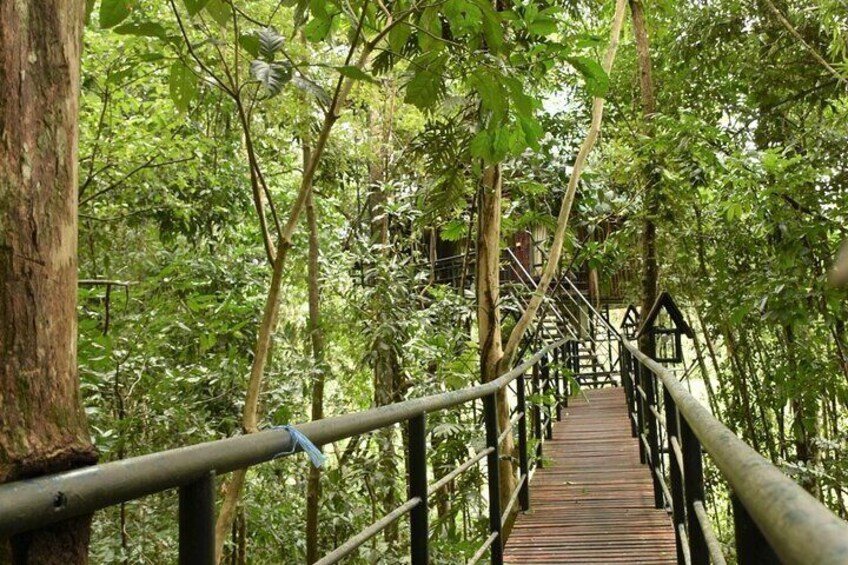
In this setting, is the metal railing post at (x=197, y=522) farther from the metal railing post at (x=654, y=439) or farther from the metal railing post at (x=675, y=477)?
the metal railing post at (x=654, y=439)

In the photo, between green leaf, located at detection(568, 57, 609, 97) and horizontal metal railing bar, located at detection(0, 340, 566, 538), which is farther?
green leaf, located at detection(568, 57, 609, 97)

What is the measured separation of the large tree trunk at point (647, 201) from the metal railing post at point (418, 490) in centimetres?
618

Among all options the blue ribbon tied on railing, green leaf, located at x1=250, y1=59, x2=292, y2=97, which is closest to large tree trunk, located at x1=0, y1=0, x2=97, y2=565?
the blue ribbon tied on railing

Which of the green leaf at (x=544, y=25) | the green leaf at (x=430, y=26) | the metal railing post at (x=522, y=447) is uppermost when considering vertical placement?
the green leaf at (x=544, y=25)

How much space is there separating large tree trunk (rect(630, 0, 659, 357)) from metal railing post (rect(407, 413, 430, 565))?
6178 mm

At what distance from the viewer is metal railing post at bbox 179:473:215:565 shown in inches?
42.6

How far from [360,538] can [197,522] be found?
1.98ft

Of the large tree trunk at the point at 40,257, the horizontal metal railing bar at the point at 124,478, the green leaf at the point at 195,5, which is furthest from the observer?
the green leaf at the point at 195,5

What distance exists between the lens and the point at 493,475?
362 cm

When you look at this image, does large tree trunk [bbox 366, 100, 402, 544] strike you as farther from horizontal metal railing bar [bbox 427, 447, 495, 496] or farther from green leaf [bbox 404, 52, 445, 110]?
green leaf [bbox 404, 52, 445, 110]

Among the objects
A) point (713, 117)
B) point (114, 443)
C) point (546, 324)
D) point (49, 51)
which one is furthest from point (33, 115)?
point (546, 324)

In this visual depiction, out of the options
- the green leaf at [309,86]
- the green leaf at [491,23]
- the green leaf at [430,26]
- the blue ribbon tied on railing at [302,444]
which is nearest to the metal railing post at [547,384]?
the green leaf at [430,26]

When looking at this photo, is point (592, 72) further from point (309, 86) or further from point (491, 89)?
point (309, 86)

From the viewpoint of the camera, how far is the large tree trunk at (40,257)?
1.02 m
